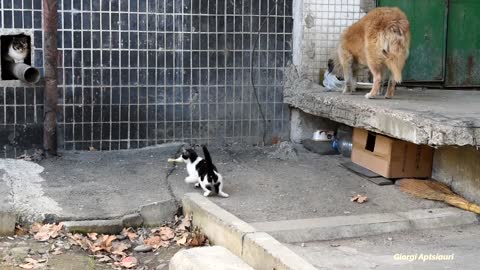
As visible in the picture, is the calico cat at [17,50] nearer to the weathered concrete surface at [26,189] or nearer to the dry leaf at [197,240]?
the weathered concrete surface at [26,189]

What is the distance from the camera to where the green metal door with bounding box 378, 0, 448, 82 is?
8.73 m

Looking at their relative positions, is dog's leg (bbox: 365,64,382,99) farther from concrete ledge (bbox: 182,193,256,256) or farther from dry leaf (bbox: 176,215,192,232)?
dry leaf (bbox: 176,215,192,232)

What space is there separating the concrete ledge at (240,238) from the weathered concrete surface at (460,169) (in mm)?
2379

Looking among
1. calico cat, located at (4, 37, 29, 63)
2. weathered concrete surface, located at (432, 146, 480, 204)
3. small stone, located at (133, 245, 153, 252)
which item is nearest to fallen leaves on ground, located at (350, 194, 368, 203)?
weathered concrete surface, located at (432, 146, 480, 204)

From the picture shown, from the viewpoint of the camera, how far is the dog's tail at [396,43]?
6898 mm

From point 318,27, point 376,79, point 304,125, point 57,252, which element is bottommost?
point 57,252

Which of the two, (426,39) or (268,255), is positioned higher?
(426,39)

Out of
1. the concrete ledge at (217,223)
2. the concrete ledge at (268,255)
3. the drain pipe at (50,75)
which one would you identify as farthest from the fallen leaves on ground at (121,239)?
the drain pipe at (50,75)

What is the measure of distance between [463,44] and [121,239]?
5.59 m

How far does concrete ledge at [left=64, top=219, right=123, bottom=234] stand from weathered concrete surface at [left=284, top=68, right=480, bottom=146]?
105 inches

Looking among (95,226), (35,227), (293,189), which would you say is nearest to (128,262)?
(95,226)

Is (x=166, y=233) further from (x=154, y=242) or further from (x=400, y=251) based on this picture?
(x=400, y=251)

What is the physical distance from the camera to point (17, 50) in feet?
24.7

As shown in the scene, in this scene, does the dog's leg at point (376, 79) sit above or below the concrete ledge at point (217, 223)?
above
